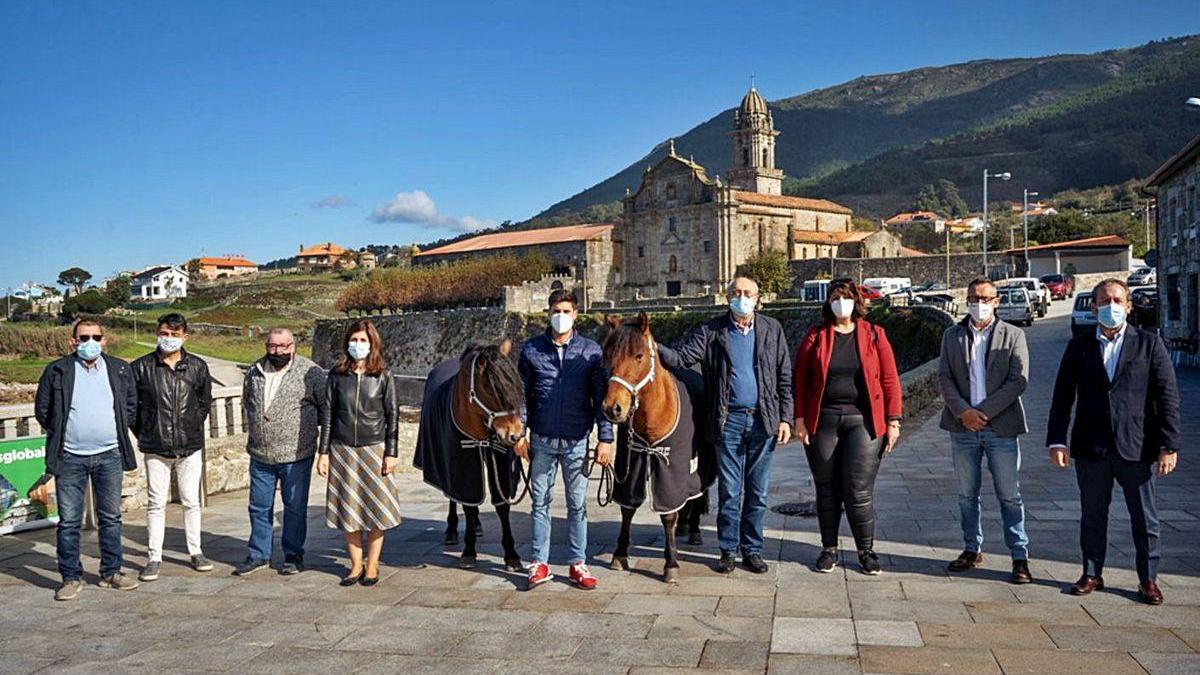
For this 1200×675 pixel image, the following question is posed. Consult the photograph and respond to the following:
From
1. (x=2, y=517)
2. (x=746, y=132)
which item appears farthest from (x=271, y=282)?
(x=2, y=517)

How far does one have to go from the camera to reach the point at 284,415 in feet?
22.0

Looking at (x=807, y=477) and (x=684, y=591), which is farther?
(x=807, y=477)

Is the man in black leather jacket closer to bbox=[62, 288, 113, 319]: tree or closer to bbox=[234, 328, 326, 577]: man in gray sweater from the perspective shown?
bbox=[234, 328, 326, 577]: man in gray sweater

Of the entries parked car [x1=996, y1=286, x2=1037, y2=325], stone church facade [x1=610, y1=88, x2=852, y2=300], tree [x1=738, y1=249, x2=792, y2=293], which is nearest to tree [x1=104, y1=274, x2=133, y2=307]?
stone church facade [x1=610, y1=88, x2=852, y2=300]

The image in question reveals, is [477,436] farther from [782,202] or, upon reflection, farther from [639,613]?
[782,202]

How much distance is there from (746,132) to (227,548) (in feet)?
247

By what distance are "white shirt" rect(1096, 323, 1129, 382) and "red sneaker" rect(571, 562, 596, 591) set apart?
137 inches

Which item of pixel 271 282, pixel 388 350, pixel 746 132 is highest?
pixel 746 132

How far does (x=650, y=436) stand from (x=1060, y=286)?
44958 millimetres

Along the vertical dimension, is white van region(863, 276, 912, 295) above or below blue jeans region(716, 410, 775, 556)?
above

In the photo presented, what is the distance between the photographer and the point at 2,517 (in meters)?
7.90

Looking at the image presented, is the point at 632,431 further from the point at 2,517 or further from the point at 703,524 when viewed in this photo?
the point at 2,517

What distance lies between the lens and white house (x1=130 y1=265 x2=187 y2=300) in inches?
4547

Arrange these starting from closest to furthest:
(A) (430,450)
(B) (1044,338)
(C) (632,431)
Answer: (C) (632,431) → (A) (430,450) → (B) (1044,338)
